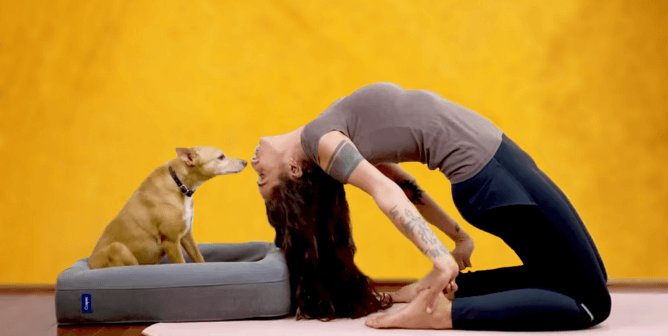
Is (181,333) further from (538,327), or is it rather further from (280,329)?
(538,327)

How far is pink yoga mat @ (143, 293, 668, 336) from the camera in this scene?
6.36ft

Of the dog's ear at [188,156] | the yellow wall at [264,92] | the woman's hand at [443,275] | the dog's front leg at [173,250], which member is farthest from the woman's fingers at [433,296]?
the yellow wall at [264,92]

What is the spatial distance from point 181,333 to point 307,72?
6.19 feet

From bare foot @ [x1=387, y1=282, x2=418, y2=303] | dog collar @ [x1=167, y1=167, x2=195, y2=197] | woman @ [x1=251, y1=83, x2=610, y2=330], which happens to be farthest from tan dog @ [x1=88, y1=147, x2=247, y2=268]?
bare foot @ [x1=387, y1=282, x2=418, y2=303]

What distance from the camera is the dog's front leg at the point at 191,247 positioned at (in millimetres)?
2725

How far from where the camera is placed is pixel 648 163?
3.49m

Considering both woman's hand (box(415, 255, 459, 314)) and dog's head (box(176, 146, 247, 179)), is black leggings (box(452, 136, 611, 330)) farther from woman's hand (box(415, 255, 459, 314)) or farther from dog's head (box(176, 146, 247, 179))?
dog's head (box(176, 146, 247, 179))

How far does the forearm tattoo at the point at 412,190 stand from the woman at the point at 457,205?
36cm

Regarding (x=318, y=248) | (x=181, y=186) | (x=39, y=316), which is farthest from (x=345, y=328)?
(x=39, y=316)

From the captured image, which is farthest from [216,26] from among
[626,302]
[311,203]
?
[626,302]

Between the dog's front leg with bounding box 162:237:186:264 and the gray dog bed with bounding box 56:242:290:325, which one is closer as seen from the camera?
the gray dog bed with bounding box 56:242:290:325

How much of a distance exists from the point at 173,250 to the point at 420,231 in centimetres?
120

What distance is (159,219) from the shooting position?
2.58 metres

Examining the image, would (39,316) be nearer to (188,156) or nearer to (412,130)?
(188,156)
